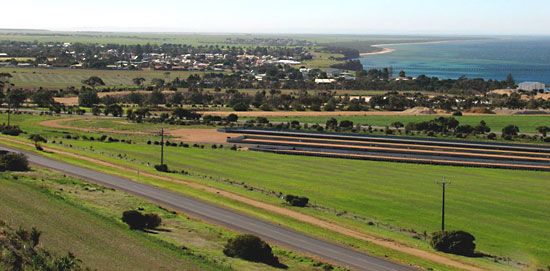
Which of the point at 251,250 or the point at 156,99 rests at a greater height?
the point at 251,250

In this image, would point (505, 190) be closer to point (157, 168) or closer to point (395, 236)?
point (395, 236)

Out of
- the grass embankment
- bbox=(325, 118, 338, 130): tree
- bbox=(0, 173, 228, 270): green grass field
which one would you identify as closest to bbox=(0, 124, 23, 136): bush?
the grass embankment

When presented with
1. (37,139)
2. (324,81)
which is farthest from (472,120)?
(324,81)

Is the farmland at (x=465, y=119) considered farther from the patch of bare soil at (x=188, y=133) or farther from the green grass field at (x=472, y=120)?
the patch of bare soil at (x=188, y=133)

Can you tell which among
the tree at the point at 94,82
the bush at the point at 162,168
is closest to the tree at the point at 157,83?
the tree at the point at 94,82

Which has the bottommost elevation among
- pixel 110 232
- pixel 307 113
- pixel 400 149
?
pixel 307 113

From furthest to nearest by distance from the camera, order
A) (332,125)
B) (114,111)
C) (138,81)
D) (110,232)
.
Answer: (138,81) < (114,111) < (332,125) < (110,232)

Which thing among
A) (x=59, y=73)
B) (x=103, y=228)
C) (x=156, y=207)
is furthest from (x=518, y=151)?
(x=59, y=73)

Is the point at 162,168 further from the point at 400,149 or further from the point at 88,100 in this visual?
the point at 88,100

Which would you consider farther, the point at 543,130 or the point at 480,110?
the point at 480,110
